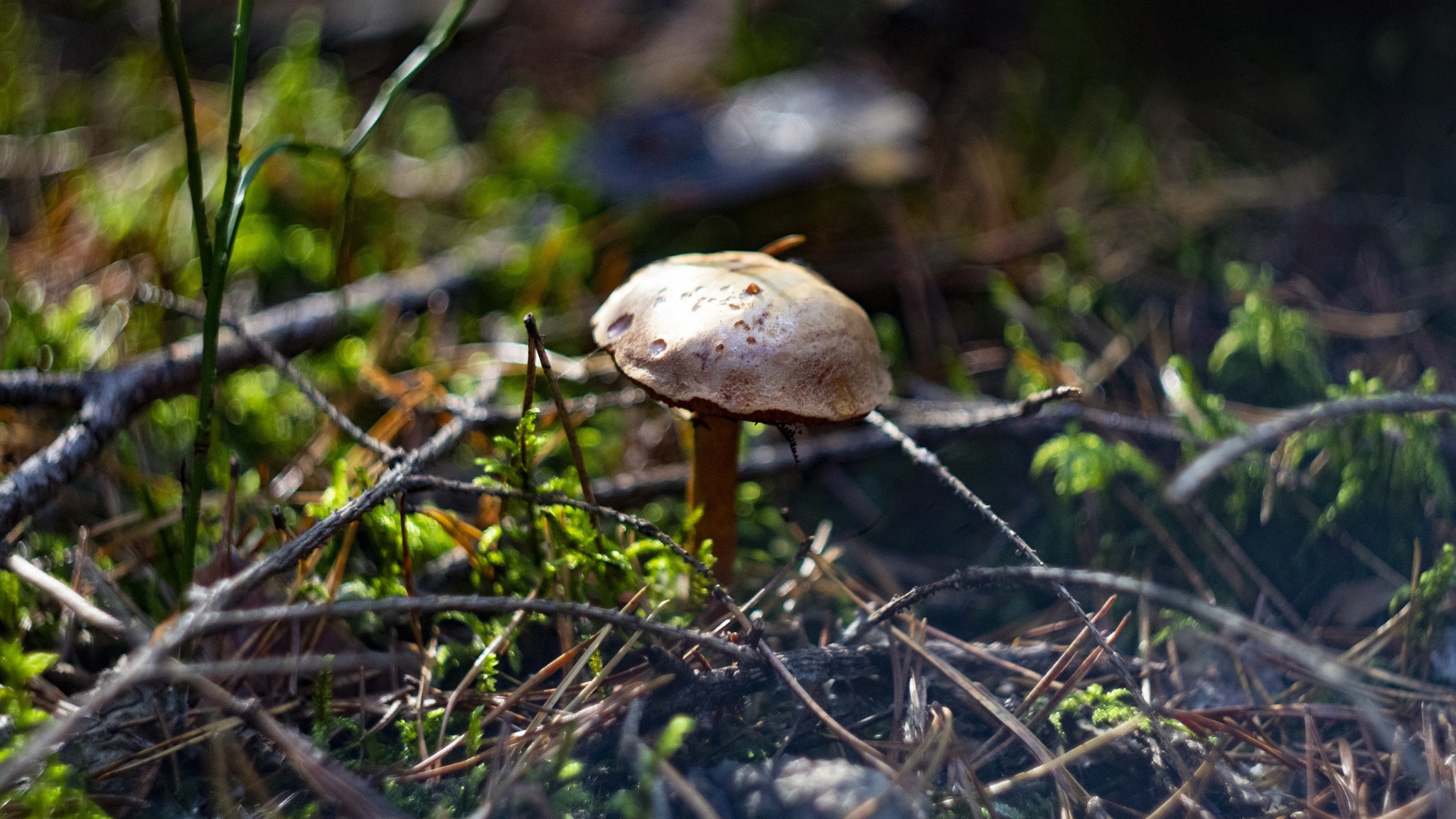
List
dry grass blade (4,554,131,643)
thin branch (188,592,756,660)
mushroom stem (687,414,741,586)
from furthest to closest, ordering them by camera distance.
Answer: mushroom stem (687,414,741,586) < dry grass blade (4,554,131,643) < thin branch (188,592,756,660)

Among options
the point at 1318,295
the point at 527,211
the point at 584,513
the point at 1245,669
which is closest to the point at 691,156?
the point at 527,211

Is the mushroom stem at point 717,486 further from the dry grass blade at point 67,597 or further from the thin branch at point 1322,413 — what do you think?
the dry grass blade at point 67,597

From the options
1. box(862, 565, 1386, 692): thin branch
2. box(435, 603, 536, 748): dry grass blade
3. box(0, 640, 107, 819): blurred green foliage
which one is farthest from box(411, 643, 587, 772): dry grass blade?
box(862, 565, 1386, 692): thin branch

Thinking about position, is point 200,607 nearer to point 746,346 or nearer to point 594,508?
point 594,508

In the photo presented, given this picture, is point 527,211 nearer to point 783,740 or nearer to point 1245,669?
point 783,740

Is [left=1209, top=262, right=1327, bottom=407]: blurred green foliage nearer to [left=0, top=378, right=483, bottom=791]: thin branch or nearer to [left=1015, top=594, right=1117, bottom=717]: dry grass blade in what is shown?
[left=1015, top=594, right=1117, bottom=717]: dry grass blade

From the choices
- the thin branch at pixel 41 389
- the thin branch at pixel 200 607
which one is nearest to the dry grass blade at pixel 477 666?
the thin branch at pixel 200 607
